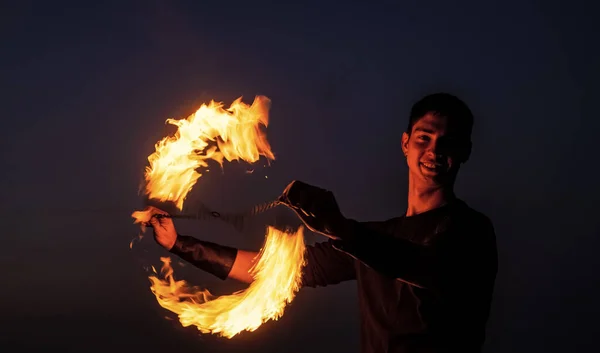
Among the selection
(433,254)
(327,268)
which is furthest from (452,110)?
(327,268)

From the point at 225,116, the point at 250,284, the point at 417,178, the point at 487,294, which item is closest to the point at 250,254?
the point at 250,284

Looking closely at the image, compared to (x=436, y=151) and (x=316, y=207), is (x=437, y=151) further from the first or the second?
(x=316, y=207)

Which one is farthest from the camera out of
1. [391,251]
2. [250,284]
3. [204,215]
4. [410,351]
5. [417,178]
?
[250,284]

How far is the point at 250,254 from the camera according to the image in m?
4.71

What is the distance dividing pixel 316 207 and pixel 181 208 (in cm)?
183

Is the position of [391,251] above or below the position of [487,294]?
above

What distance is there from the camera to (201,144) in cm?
467

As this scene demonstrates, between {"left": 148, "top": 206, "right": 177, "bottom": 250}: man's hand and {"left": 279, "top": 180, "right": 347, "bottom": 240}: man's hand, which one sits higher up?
{"left": 279, "top": 180, "right": 347, "bottom": 240}: man's hand

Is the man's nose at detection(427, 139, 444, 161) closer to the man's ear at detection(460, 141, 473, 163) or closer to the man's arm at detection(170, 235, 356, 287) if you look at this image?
the man's ear at detection(460, 141, 473, 163)

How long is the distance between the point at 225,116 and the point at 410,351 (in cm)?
199

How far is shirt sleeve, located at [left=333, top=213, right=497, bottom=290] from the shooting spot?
305cm


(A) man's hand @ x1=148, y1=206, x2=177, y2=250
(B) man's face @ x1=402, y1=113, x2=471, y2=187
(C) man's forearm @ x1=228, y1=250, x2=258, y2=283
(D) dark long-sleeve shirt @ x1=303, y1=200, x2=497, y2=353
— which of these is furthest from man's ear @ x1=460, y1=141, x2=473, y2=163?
(A) man's hand @ x1=148, y1=206, x2=177, y2=250

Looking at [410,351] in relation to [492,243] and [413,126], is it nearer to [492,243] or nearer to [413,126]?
[492,243]

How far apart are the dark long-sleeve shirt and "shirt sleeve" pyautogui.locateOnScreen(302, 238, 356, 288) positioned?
293mm
